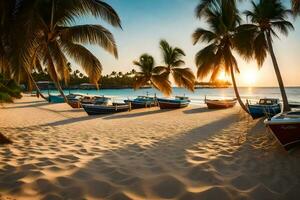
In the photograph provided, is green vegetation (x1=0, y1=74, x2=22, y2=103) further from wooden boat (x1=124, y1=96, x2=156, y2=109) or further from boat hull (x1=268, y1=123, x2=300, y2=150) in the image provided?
boat hull (x1=268, y1=123, x2=300, y2=150)

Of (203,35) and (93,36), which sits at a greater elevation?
(203,35)

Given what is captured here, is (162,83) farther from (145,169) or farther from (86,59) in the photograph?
(145,169)

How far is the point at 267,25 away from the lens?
17.2m

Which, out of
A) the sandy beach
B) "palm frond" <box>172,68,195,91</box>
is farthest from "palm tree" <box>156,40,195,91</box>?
the sandy beach

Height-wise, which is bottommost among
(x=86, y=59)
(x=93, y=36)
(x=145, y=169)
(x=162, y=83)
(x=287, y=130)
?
(x=145, y=169)

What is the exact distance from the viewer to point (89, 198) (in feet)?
14.0

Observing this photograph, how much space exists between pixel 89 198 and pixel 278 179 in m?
3.76

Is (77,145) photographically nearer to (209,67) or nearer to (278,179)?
(278,179)

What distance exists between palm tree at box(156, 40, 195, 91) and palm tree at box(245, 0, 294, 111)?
1267 cm

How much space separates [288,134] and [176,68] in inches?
953

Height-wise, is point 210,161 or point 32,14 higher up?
point 32,14

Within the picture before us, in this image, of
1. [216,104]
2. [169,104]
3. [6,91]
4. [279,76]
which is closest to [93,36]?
[279,76]

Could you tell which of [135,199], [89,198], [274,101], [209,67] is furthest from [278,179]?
[209,67]

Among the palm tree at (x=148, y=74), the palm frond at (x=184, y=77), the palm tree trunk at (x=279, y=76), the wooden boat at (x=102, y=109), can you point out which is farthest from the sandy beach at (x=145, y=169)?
the palm tree at (x=148, y=74)
